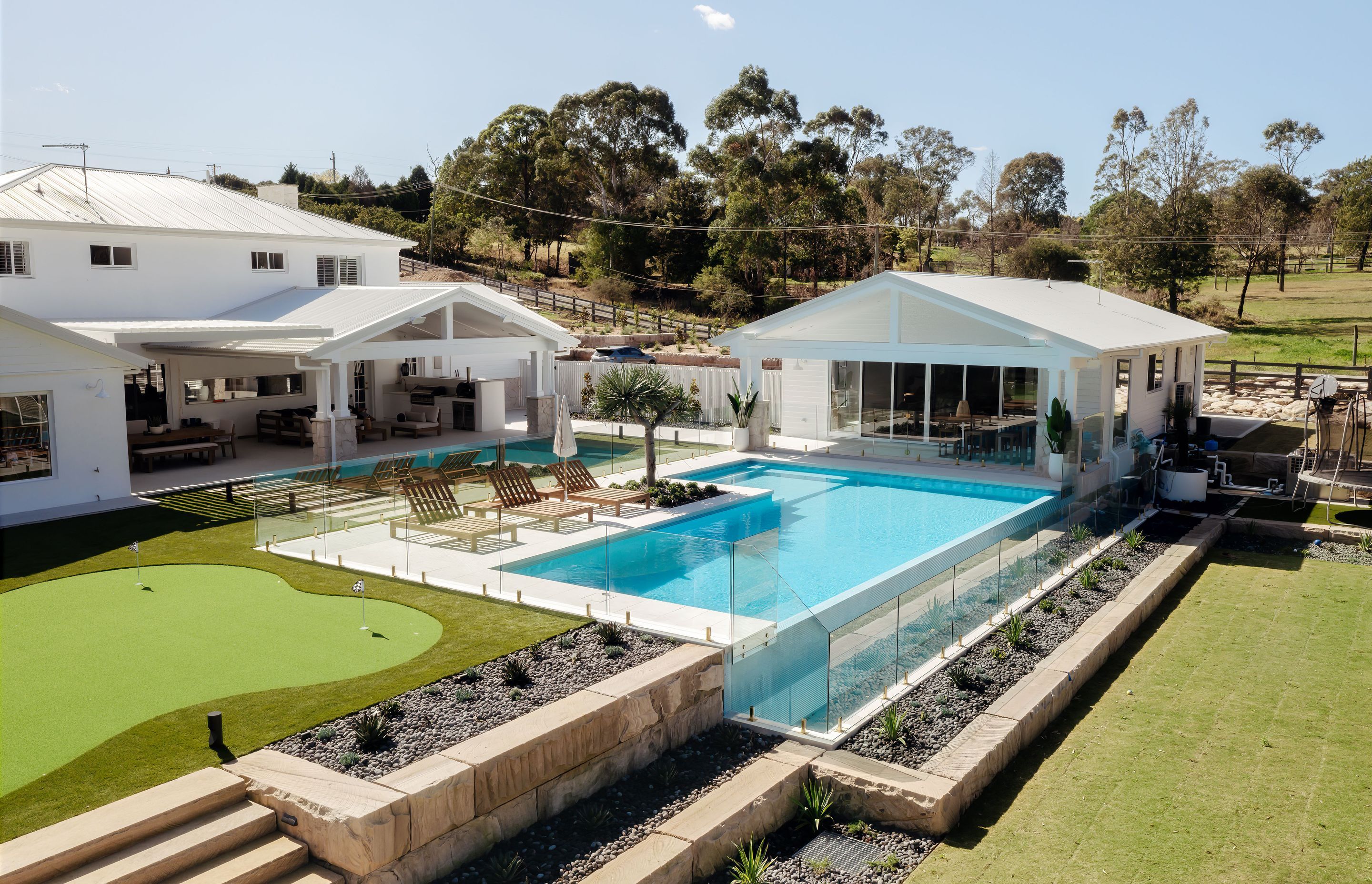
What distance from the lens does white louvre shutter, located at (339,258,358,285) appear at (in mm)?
27969

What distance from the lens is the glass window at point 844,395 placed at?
24.2 meters

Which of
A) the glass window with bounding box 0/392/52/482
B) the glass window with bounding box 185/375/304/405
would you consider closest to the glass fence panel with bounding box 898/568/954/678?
the glass window with bounding box 0/392/52/482

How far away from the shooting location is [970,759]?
8.30m

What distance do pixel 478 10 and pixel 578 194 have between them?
37815 mm

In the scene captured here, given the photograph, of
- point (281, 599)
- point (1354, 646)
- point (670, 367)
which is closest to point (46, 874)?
point (281, 599)

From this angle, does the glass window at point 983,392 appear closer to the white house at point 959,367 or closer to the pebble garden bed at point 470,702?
the white house at point 959,367

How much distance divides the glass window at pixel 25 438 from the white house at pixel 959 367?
43.8 ft

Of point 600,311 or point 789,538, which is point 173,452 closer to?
point 789,538

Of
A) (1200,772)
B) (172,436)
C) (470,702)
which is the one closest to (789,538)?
(1200,772)

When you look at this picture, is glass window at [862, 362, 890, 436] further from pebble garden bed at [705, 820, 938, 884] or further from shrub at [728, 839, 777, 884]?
shrub at [728, 839, 777, 884]

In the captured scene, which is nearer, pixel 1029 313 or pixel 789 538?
pixel 789 538

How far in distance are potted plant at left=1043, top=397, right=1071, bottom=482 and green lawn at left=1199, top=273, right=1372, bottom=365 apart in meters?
24.8

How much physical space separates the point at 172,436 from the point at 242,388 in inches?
179

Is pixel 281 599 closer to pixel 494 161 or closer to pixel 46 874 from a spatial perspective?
pixel 46 874
